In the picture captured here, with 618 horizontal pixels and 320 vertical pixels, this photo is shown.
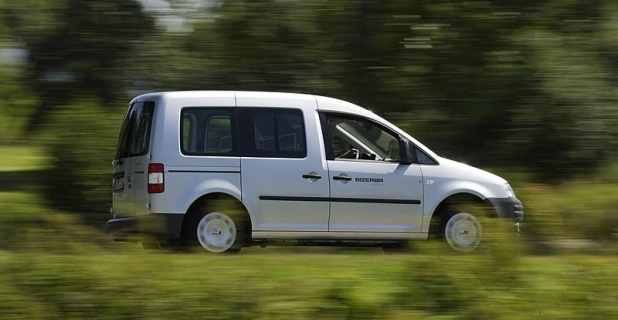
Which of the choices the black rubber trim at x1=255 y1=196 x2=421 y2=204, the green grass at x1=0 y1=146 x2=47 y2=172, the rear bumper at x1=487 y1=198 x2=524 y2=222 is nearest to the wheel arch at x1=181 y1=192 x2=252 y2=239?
the black rubber trim at x1=255 y1=196 x2=421 y2=204

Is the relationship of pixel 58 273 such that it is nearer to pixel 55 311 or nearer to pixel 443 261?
pixel 55 311

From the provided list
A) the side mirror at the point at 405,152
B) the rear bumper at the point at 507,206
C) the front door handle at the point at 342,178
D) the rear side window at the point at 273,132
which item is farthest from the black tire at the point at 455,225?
the rear side window at the point at 273,132

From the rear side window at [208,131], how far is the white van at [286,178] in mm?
10

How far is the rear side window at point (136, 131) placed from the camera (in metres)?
10.7

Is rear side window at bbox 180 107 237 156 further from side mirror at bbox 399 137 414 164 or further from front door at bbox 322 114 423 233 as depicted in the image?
side mirror at bbox 399 137 414 164

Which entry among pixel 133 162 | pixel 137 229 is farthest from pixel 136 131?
pixel 137 229

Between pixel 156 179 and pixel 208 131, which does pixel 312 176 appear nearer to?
pixel 208 131

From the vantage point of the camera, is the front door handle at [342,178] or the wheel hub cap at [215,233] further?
the front door handle at [342,178]

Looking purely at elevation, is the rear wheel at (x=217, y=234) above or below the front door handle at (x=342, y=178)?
below

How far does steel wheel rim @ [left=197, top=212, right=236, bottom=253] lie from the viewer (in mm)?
10312

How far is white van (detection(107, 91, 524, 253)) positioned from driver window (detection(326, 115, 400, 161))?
0.01 m

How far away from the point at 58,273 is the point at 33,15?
11932 millimetres

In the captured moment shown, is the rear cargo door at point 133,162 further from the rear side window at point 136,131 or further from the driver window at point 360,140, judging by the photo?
the driver window at point 360,140

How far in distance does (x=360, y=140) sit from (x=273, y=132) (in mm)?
955
